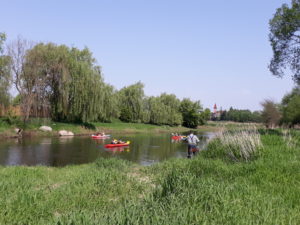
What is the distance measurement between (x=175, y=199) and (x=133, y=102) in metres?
45.5

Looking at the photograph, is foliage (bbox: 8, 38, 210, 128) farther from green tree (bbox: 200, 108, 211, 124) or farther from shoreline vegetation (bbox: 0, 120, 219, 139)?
green tree (bbox: 200, 108, 211, 124)

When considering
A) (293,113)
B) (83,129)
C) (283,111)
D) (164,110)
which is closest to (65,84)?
(83,129)

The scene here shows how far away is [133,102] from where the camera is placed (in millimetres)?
49344

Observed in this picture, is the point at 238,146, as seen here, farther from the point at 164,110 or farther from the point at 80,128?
the point at 164,110

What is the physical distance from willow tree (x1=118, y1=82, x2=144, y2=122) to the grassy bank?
40.7 metres

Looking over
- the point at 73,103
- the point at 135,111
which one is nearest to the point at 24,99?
the point at 73,103

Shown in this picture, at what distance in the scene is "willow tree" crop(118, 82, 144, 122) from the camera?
4860cm

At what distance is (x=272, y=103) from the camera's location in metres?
41.0

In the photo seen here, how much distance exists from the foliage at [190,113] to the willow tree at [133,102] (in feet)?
52.8

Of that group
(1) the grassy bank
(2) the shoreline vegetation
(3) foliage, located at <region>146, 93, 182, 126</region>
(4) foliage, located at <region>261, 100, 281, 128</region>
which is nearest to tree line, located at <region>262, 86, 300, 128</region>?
(4) foliage, located at <region>261, 100, 281, 128</region>

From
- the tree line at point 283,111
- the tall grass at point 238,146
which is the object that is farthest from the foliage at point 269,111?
the tall grass at point 238,146

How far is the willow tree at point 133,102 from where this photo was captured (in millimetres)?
48600

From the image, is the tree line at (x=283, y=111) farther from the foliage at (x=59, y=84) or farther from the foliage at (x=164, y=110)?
the foliage at (x=59, y=84)

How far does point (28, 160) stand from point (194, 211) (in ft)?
48.1
